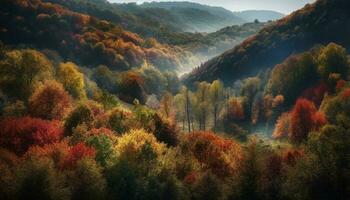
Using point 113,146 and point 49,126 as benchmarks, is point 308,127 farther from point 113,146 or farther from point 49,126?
point 49,126

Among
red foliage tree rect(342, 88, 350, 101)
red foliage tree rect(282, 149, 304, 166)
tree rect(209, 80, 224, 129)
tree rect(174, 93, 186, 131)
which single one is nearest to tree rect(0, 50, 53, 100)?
tree rect(174, 93, 186, 131)

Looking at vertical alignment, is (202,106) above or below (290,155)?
below

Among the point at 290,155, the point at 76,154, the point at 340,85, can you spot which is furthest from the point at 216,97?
the point at 76,154

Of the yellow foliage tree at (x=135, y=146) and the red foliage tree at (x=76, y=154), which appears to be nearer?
the red foliage tree at (x=76, y=154)

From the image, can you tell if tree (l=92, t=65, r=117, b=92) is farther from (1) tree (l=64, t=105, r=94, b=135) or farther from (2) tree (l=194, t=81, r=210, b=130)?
(1) tree (l=64, t=105, r=94, b=135)

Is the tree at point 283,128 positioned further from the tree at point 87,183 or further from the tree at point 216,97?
the tree at point 87,183

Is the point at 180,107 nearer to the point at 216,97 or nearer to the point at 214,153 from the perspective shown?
the point at 216,97

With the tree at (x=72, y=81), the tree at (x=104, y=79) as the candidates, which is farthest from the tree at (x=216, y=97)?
the tree at (x=72, y=81)
